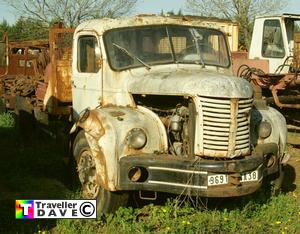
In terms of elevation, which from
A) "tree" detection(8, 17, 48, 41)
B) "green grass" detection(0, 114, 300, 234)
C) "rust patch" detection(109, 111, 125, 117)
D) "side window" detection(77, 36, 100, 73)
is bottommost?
"green grass" detection(0, 114, 300, 234)

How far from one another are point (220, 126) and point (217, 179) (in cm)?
51

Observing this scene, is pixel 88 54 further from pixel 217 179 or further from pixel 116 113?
pixel 217 179

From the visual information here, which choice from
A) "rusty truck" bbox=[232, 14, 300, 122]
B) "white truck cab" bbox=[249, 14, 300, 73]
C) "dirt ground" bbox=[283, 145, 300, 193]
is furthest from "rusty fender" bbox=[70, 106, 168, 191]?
"white truck cab" bbox=[249, 14, 300, 73]

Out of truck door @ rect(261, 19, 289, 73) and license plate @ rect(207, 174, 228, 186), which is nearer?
license plate @ rect(207, 174, 228, 186)

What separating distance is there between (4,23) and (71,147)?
1425 inches

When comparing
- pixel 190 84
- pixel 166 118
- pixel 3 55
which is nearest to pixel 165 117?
Answer: pixel 166 118

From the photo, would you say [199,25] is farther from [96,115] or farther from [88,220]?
[88,220]

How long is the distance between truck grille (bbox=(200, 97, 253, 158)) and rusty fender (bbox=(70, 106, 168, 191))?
54cm

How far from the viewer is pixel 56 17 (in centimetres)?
2866

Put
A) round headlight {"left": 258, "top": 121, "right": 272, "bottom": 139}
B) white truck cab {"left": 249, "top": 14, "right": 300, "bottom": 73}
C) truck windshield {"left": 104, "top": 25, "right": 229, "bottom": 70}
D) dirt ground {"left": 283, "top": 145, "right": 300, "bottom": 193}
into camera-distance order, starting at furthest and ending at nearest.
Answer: white truck cab {"left": 249, "top": 14, "right": 300, "bottom": 73} → dirt ground {"left": 283, "top": 145, "right": 300, "bottom": 193} → truck windshield {"left": 104, "top": 25, "right": 229, "bottom": 70} → round headlight {"left": 258, "top": 121, "right": 272, "bottom": 139}

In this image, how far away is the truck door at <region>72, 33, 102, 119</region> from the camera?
265 inches

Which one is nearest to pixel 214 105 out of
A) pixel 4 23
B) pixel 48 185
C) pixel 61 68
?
pixel 48 185

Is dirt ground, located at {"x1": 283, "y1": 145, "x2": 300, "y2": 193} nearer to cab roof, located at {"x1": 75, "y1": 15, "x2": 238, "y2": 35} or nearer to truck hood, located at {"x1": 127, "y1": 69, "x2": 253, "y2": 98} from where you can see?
truck hood, located at {"x1": 127, "y1": 69, "x2": 253, "y2": 98}

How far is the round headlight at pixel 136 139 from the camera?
5.61 m
